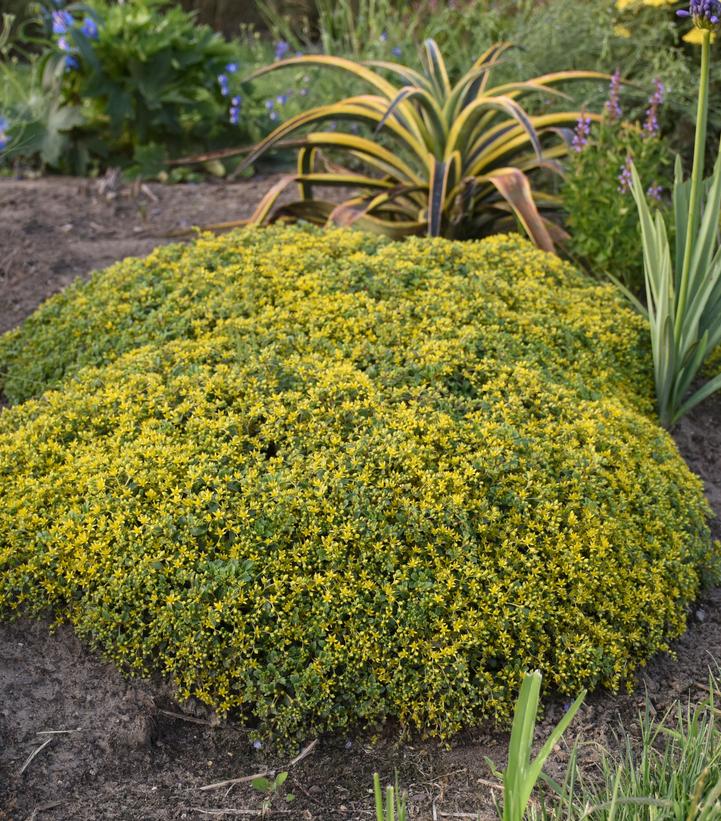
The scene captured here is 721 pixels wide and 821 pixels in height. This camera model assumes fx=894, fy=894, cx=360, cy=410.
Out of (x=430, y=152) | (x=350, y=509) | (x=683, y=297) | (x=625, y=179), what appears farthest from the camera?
(x=430, y=152)

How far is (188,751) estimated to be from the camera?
7.55ft

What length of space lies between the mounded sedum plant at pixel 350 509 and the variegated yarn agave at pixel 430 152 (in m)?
1.20

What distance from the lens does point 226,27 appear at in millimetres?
12023

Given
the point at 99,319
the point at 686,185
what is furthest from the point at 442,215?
the point at 99,319

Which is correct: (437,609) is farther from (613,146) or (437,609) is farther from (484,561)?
(613,146)

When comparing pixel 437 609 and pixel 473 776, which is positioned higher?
pixel 437 609

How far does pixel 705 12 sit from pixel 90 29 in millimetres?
4108

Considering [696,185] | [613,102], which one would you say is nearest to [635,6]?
[613,102]

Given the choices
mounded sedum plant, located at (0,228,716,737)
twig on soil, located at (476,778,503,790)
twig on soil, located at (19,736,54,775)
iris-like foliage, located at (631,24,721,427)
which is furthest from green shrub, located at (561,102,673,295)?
twig on soil, located at (19,736,54,775)

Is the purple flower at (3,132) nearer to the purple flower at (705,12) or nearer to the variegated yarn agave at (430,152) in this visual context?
the variegated yarn agave at (430,152)

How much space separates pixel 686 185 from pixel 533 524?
6.20 ft

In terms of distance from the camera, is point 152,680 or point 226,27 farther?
point 226,27

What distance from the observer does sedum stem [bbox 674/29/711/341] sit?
290cm

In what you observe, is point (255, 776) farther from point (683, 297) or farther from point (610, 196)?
point (610, 196)
